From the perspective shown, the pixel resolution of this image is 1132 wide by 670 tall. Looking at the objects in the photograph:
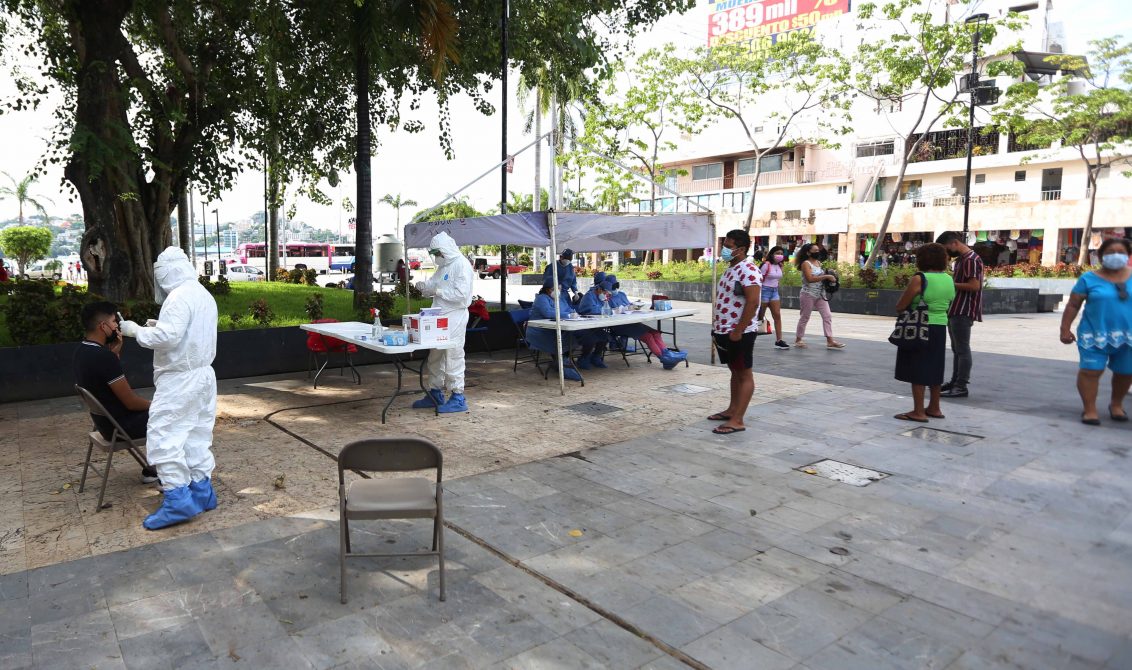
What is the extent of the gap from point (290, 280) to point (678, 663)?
26.1 m

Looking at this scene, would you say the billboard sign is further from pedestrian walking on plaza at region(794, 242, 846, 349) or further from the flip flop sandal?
the flip flop sandal

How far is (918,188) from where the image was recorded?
38.4 m

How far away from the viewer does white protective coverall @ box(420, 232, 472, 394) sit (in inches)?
284

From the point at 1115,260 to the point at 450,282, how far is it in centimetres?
605

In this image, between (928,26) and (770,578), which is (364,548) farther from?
(928,26)

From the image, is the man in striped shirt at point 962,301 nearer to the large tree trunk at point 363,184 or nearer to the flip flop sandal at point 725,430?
the flip flop sandal at point 725,430

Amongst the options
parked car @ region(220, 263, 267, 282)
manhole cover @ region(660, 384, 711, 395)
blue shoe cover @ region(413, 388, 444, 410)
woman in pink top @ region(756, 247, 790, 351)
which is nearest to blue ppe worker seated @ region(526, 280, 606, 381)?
manhole cover @ region(660, 384, 711, 395)

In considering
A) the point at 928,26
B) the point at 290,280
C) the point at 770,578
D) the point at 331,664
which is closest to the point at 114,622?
the point at 331,664

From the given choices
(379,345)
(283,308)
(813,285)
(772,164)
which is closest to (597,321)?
(379,345)

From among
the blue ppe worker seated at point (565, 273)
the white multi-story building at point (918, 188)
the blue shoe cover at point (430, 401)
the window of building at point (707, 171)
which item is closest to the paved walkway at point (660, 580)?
the blue shoe cover at point (430, 401)

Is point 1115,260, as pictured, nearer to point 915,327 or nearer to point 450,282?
point 915,327

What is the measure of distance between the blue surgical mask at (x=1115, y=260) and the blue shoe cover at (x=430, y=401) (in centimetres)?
630

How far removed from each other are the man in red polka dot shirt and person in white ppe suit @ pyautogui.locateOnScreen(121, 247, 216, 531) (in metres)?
3.99

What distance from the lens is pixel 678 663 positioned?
290cm
